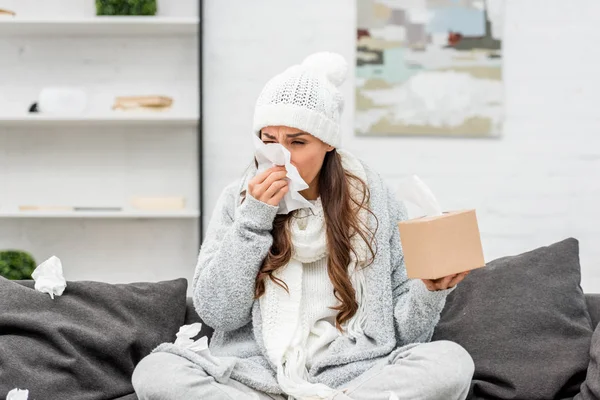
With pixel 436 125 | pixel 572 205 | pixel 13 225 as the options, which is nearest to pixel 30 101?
pixel 13 225

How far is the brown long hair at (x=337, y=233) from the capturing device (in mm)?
1945

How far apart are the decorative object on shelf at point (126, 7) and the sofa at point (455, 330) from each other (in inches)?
49.0

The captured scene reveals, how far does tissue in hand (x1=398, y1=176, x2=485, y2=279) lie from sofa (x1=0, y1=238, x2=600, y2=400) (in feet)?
1.38

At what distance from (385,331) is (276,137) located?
547 mm

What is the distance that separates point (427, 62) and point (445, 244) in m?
1.61

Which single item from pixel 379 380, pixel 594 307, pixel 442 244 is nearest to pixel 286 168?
pixel 442 244


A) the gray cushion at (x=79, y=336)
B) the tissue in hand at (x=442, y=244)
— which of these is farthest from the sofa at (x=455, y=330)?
the tissue in hand at (x=442, y=244)

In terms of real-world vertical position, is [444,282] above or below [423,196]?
below

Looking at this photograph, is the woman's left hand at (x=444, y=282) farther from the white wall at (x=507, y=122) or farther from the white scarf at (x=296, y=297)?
the white wall at (x=507, y=122)

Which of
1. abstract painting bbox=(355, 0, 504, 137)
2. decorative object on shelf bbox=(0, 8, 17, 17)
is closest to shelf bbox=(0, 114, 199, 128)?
decorative object on shelf bbox=(0, 8, 17, 17)

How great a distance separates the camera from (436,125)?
314cm

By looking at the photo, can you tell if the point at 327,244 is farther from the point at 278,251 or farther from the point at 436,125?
the point at 436,125

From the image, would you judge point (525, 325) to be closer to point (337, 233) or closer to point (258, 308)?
point (337, 233)

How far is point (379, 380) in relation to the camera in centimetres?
170
